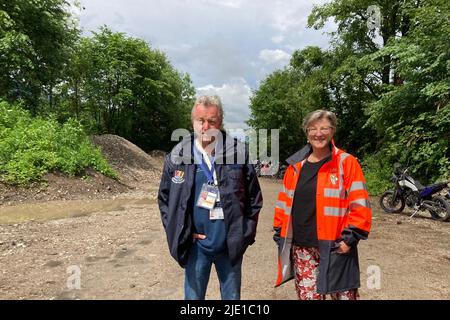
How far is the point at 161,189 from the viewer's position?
2848 millimetres

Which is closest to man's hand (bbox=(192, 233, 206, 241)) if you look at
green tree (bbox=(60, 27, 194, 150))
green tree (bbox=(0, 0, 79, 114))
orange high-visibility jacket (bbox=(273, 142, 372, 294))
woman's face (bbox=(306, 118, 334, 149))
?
orange high-visibility jacket (bbox=(273, 142, 372, 294))

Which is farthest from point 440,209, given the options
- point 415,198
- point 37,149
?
point 37,149

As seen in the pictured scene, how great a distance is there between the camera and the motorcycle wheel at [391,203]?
9609 mm

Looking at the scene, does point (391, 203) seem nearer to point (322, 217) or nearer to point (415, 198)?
point (415, 198)

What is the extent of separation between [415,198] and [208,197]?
800 centimetres

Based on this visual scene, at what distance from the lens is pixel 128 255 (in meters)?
5.65

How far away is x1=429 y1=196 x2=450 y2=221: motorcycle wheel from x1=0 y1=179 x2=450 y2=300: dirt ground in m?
0.24

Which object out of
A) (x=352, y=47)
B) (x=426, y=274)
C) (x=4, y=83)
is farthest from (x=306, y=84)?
(x=426, y=274)

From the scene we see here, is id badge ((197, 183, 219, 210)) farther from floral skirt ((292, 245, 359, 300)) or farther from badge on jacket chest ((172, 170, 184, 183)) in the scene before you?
floral skirt ((292, 245, 359, 300))

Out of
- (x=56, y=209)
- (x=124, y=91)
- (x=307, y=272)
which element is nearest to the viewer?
(x=307, y=272)

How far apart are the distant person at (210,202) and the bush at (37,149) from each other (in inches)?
359

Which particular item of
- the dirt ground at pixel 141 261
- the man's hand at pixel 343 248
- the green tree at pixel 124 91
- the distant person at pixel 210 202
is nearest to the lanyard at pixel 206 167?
the distant person at pixel 210 202

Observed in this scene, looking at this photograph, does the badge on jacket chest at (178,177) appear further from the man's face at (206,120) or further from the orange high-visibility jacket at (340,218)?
the orange high-visibility jacket at (340,218)
